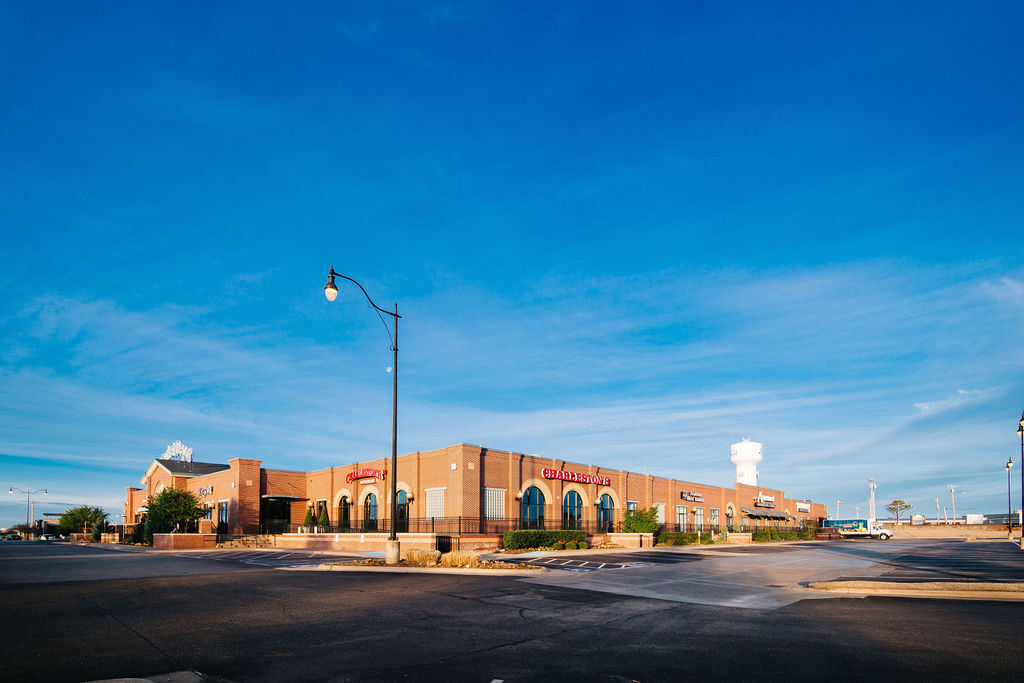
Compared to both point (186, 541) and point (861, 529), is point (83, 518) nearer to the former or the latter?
point (186, 541)

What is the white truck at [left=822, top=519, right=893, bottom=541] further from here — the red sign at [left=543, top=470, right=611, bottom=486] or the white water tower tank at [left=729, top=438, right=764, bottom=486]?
the red sign at [left=543, top=470, right=611, bottom=486]

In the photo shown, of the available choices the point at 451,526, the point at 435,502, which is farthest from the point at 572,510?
the point at 451,526

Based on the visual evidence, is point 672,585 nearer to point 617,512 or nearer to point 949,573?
point 949,573

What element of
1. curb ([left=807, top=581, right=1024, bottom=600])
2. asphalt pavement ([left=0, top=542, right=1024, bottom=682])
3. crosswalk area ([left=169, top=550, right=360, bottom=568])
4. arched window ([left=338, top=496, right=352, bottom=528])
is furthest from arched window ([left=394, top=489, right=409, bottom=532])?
curb ([left=807, top=581, right=1024, bottom=600])

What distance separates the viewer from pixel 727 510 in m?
66.0

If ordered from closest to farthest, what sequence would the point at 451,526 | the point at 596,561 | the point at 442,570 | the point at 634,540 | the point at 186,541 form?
1. the point at 442,570
2. the point at 596,561
3. the point at 451,526
4. the point at 634,540
5. the point at 186,541

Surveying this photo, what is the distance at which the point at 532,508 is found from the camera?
135 feet

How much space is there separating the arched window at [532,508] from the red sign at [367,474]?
34.0 feet

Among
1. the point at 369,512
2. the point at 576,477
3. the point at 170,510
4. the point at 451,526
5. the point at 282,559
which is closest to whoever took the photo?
the point at 282,559

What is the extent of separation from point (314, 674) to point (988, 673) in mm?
7232

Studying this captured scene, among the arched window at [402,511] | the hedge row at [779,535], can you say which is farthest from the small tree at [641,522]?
the hedge row at [779,535]

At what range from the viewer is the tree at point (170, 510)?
151 ft

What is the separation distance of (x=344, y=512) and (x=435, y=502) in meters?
14.2

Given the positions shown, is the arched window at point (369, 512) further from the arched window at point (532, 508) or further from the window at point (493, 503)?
the arched window at point (532, 508)
